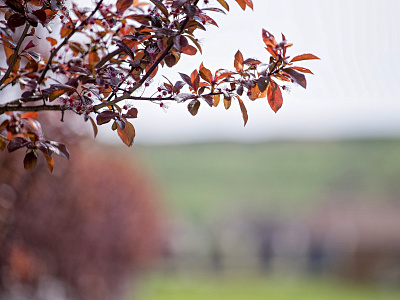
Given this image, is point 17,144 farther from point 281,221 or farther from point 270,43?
point 281,221

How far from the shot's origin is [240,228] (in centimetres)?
3547

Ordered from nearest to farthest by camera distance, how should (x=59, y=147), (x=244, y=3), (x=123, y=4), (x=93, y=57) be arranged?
(x=244, y=3) < (x=59, y=147) < (x=123, y=4) < (x=93, y=57)

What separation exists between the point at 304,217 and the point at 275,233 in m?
1.92

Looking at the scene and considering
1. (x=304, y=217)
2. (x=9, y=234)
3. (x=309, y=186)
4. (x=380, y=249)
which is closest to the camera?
(x=9, y=234)

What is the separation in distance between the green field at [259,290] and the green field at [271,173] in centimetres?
1175

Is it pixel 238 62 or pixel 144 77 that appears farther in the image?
pixel 238 62

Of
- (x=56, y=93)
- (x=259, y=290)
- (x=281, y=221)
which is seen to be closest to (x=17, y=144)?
(x=56, y=93)

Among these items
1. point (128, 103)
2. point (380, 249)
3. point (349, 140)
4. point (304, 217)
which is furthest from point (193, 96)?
point (349, 140)

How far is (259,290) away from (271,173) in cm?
3076

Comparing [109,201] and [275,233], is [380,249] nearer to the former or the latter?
[275,233]

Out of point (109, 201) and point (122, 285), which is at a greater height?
point (109, 201)

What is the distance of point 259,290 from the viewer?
69.4 ft

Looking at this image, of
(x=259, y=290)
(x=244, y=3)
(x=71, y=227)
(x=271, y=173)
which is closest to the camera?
(x=244, y=3)

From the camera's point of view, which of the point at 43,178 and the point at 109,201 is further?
the point at 109,201
